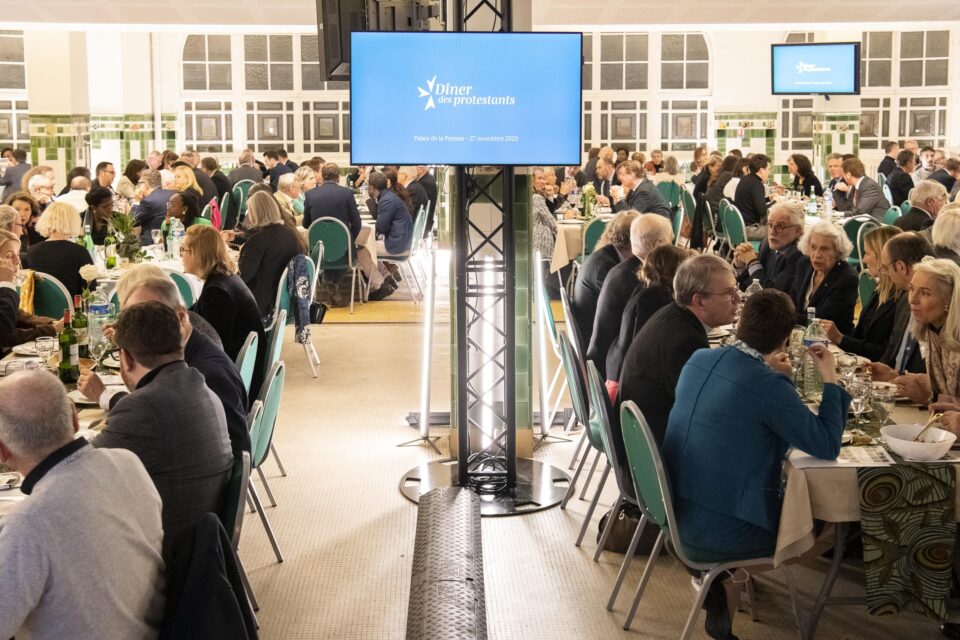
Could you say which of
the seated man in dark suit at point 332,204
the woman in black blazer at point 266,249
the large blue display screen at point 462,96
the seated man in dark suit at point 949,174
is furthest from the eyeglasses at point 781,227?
the seated man in dark suit at point 949,174

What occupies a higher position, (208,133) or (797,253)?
→ (208,133)

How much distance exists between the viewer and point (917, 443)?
11.0ft

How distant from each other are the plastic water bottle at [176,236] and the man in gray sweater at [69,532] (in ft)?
17.8

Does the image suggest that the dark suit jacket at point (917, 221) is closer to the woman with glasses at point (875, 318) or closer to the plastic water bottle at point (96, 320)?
the woman with glasses at point (875, 318)

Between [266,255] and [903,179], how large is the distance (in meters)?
7.84

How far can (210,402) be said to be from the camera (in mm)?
3119

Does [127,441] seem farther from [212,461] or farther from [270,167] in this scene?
[270,167]

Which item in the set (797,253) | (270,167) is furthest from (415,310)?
(270,167)

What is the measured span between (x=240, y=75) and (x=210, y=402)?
1571 centimetres

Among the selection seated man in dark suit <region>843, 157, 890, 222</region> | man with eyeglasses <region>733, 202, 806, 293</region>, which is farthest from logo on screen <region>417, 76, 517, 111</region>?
seated man in dark suit <region>843, 157, 890, 222</region>

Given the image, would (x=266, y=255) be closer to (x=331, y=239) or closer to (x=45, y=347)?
(x=331, y=239)

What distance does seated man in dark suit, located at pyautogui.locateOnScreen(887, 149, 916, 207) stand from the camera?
40.6ft

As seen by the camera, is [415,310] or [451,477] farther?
[415,310]

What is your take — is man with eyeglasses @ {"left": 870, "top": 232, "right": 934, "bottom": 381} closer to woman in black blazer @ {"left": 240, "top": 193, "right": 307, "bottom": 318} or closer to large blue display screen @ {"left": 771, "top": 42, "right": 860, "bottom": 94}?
woman in black blazer @ {"left": 240, "top": 193, "right": 307, "bottom": 318}
